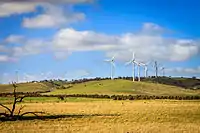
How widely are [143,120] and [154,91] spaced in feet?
468

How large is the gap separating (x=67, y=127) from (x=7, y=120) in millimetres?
10099

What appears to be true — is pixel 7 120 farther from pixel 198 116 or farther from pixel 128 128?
pixel 198 116

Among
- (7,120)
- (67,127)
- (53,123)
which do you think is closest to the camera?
(67,127)

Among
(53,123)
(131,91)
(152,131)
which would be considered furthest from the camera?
(131,91)

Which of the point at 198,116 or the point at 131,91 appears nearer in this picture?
the point at 198,116

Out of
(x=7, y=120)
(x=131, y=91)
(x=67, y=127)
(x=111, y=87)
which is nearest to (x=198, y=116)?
(x=67, y=127)

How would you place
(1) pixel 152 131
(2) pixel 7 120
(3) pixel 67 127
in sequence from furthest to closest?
1. (2) pixel 7 120
2. (3) pixel 67 127
3. (1) pixel 152 131

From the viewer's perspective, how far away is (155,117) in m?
53.2

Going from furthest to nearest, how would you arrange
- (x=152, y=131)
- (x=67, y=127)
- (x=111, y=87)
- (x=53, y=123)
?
(x=111, y=87) < (x=53, y=123) < (x=67, y=127) < (x=152, y=131)

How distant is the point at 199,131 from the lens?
39000 millimetres

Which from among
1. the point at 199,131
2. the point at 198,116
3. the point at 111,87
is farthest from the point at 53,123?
the point at 111,87

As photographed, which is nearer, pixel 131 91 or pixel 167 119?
pixel 167 119

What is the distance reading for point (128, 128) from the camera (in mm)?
41219

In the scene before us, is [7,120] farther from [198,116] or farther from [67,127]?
[198,116]
